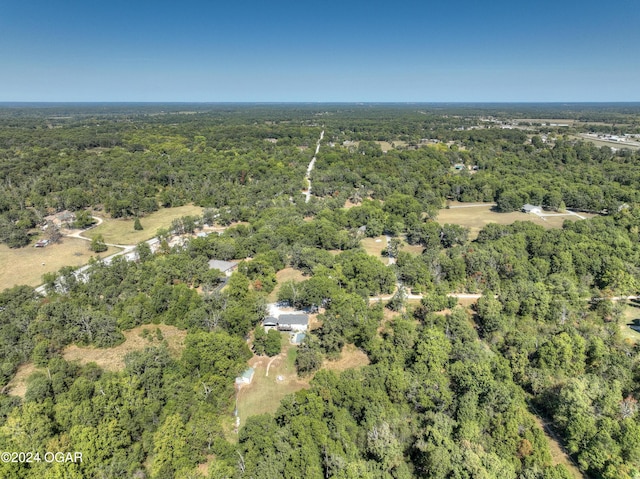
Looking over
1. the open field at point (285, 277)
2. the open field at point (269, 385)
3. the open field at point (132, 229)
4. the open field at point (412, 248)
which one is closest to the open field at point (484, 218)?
the open field at point (412, 248)

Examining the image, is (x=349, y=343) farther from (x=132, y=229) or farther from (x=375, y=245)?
(x=132, y=229)

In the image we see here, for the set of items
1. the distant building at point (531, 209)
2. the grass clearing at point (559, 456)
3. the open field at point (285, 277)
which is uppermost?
the distant building at point (531, 209)

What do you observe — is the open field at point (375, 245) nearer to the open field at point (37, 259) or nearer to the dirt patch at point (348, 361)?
the dirt patch at point (348, 361)

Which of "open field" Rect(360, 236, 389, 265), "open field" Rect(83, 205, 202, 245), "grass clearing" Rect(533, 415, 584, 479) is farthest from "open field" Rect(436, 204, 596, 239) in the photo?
"open field" Rect(83, 205, 202, 245)

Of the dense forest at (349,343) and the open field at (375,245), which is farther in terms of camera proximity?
the open field at (375,245)

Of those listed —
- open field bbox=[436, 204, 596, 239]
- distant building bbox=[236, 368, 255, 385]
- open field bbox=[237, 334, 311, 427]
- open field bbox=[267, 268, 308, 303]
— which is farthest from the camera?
open field bbox=[436, 204, 596, 239]

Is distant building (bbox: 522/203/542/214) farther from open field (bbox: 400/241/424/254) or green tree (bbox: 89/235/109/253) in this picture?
green tree (bbox: 89/235/109/253)
